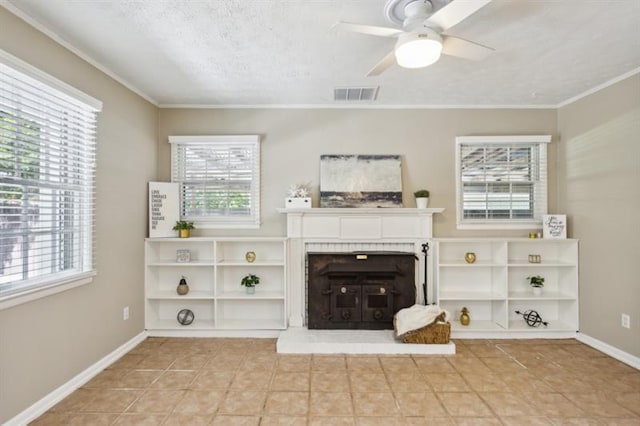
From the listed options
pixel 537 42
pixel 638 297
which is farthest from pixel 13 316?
pixel 638 297

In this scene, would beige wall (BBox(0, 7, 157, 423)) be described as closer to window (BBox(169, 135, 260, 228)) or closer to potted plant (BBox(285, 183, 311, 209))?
window (BBox(169, 135, 260, 228))

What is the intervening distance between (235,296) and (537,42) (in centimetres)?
358

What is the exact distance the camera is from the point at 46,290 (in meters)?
2.33

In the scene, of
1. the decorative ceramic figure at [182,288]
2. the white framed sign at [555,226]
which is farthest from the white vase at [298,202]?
the white framed sign at [555,226]

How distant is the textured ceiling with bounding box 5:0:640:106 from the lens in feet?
6.99

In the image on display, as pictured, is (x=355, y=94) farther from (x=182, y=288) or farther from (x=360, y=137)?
(x=182, y=288)

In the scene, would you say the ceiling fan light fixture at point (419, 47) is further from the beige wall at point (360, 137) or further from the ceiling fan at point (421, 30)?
the beige wall at point (360, 137)

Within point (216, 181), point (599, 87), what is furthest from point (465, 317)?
point (216, 181)

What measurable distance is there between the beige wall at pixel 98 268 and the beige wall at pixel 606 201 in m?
4.75

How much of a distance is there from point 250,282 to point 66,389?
1768 millimetres

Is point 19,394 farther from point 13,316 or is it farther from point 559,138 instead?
point 559,138

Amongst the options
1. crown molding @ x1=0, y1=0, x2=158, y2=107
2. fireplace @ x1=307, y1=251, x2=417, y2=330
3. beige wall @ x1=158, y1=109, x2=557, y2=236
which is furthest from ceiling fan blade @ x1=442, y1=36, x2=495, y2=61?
crown molding @ x1=0, y1=0, x2=158, y2=107

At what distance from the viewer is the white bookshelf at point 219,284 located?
12.4ft

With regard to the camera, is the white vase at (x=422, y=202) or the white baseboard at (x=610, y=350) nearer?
the white baseboard at (x=610, y=350)
